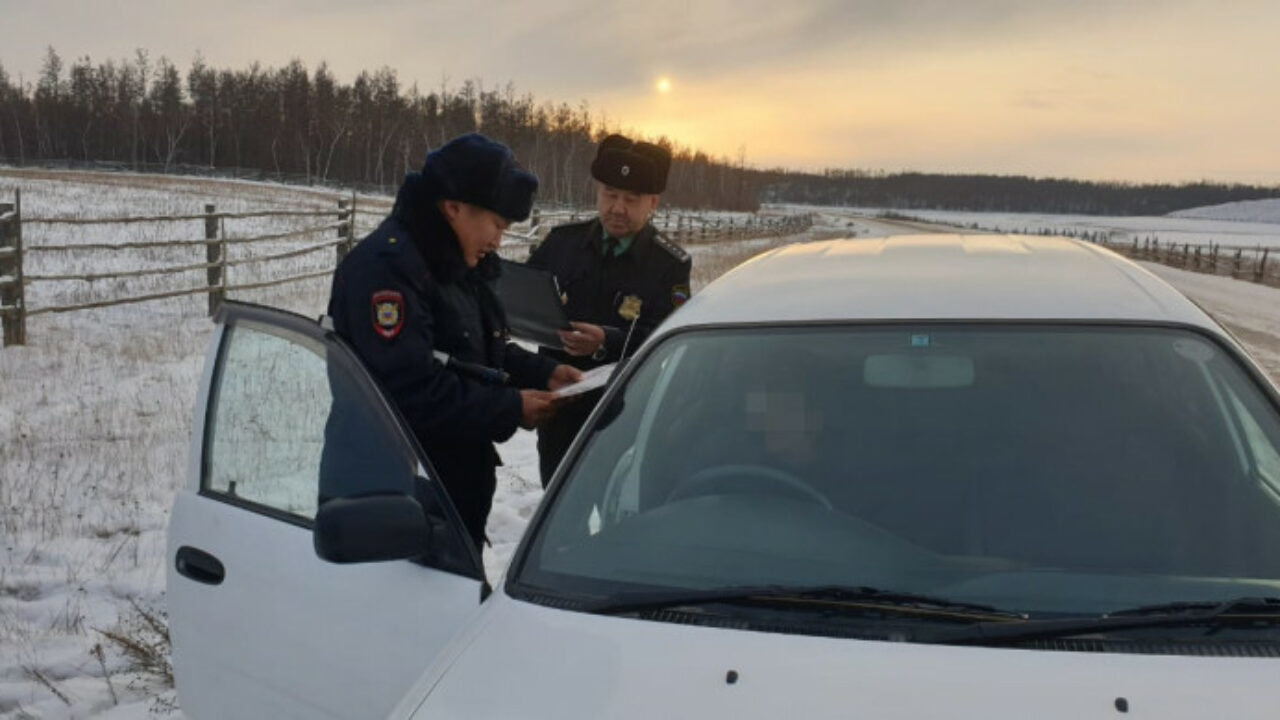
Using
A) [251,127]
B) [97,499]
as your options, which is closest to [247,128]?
[251,127]

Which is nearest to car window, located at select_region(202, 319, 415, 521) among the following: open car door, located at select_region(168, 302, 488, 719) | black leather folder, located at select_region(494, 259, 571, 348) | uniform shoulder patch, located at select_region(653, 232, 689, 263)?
open car door, located at select_region(168, 302, 488, 719)

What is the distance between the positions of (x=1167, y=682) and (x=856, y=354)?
106 cm

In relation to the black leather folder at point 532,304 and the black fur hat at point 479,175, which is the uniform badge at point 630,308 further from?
the black fur hat at point 479,175

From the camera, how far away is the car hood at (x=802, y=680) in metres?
1.53

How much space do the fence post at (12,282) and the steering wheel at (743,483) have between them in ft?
35.8

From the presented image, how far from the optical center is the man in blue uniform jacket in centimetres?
278

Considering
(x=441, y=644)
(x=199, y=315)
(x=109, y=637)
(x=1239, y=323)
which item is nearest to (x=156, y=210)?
(x=199, y=315)

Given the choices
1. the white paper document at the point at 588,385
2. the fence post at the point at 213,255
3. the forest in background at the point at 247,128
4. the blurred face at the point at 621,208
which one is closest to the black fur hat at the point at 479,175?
the white paper document at the point at 588,385

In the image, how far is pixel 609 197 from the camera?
424cm

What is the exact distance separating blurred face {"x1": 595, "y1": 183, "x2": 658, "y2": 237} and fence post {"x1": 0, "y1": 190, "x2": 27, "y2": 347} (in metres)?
9.32

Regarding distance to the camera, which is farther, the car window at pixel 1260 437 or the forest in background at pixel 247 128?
Result: the forest in background at pixel 247 128

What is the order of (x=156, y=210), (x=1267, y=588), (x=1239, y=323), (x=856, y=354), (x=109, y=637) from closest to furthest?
(x=1267, y=588)
(x=856, y=354)
(x=109, y=637)
(x=1239, y=323)
(x=156, y=210)

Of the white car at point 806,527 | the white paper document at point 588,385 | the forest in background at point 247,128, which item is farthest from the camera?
the forest in background at point 247,128

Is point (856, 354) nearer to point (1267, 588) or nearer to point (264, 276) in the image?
point (1267, 588)
